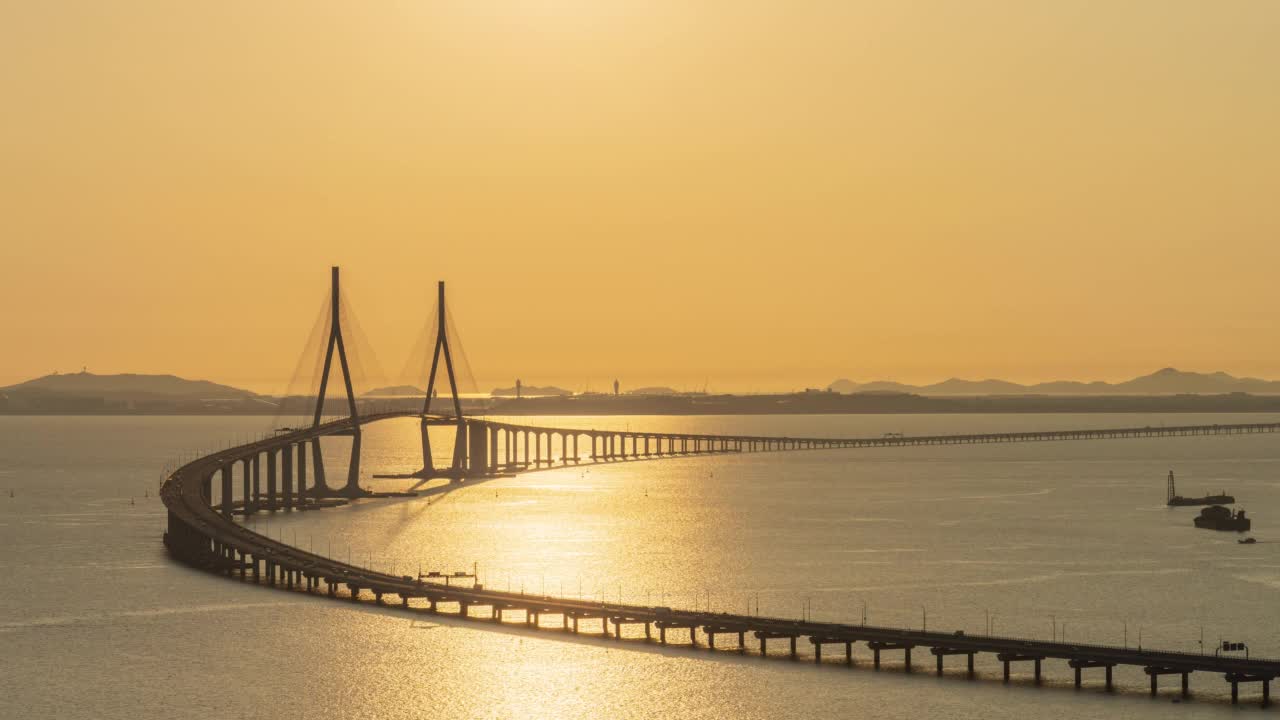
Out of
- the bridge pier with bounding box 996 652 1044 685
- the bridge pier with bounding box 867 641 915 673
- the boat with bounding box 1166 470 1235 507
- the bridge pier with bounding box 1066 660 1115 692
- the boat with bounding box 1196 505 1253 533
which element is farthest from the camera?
the boat with bounding box 1166 470 1235 507

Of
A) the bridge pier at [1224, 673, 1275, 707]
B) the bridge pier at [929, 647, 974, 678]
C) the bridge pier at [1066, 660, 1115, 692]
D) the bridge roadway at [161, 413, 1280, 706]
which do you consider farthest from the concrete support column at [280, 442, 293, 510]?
the bridge pier at [1224, 673, 1275, 707]

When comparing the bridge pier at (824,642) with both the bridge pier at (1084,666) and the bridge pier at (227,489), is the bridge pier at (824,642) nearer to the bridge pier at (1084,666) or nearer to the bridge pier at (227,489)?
the bridge pier at (1084,666)

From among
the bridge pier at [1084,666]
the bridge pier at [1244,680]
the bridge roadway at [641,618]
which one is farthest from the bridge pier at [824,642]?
the bridge pier at [1244,680]

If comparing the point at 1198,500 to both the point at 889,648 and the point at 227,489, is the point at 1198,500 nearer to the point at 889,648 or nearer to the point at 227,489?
the point at 227,489

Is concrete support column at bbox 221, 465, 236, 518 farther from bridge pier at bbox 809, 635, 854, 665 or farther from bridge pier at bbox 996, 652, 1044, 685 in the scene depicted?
bridge pier at bbox 996, 652, 1044, 685

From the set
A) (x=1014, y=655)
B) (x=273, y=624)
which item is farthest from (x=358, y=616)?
(x=1014, y=655)

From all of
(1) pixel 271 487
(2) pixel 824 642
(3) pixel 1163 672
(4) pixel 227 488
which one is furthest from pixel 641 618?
(1) pixel 271 487
